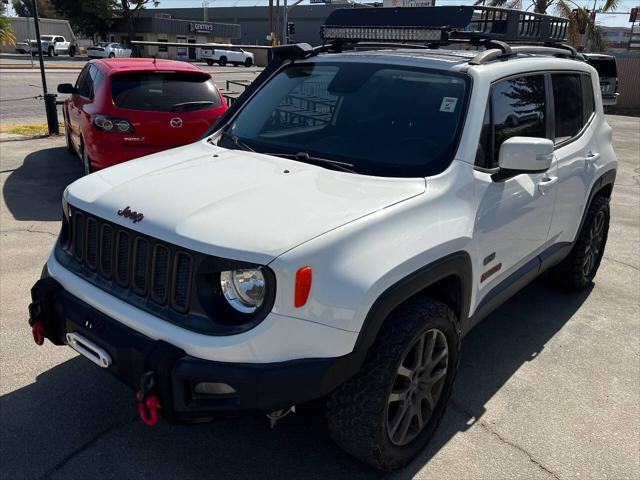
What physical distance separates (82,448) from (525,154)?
256cm

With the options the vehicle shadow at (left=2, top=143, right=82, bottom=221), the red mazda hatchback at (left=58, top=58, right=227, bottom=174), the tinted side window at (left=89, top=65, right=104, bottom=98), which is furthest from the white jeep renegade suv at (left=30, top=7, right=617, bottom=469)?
the tinted side window at (left=89, top=65, right=104, bottom=98)

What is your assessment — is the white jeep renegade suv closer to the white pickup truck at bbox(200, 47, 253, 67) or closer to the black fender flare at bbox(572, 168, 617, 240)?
the black fender flare at bbox(572, 168, 617, 240)

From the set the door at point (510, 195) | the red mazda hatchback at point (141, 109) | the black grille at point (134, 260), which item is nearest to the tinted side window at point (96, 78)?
the red mazda hatchback at point (141, 109)

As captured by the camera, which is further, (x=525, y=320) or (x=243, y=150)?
(x=525, y=320)

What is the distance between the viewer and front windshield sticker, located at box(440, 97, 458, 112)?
3031 mm

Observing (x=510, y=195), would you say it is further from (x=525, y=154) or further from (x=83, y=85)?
(x=83, y=85)

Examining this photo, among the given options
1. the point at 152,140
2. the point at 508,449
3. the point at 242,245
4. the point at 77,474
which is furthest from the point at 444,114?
the point at 152,140

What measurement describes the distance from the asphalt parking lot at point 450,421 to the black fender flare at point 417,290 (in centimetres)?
51

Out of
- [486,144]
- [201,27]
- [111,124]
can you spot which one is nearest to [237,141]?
[486,144]

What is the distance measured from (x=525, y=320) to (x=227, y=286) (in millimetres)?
2873

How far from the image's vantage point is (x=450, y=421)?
123 inches

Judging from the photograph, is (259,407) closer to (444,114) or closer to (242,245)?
(242,245)

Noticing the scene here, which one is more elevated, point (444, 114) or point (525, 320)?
point (444, 114)

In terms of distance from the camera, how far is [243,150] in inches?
130
